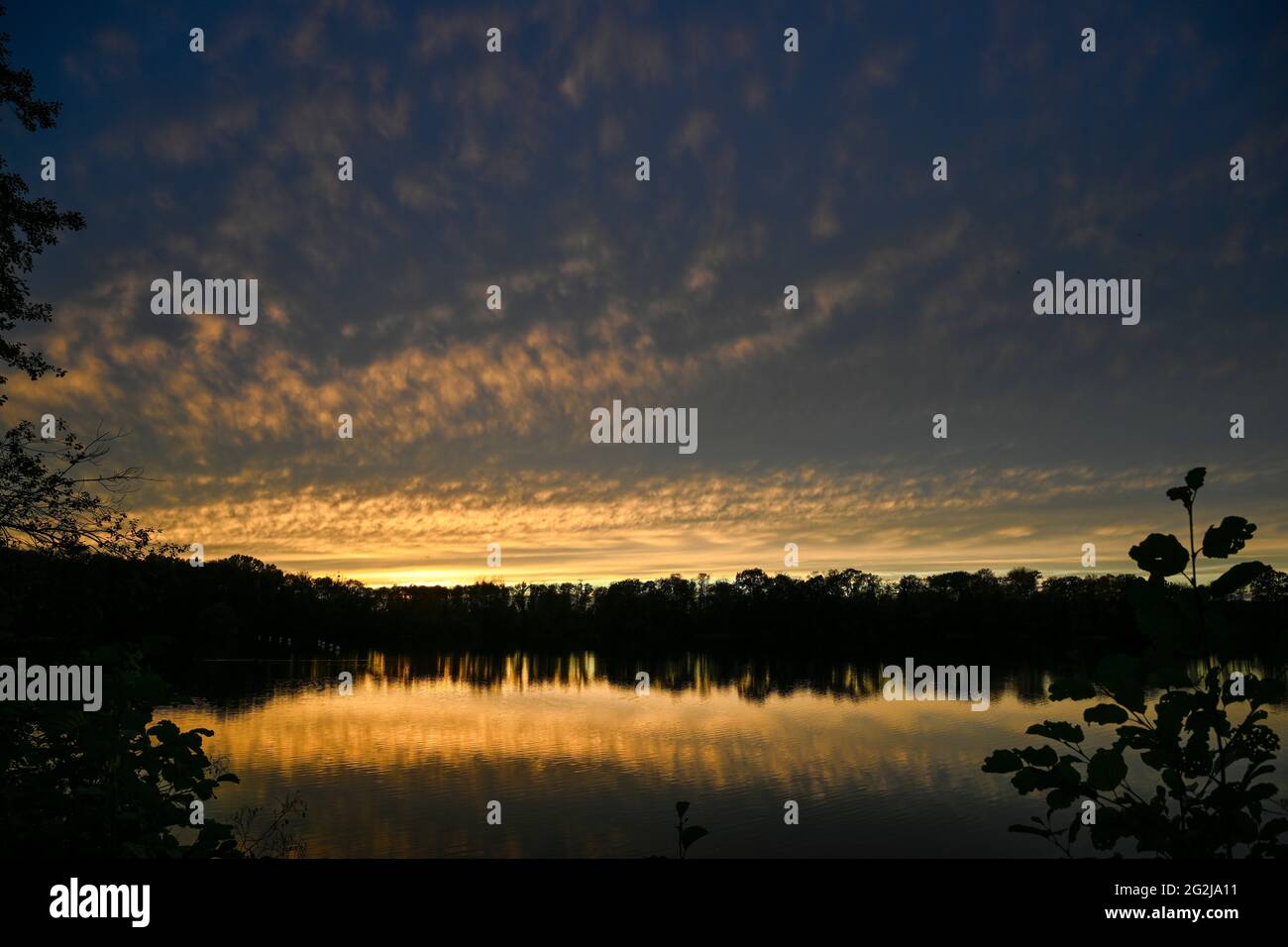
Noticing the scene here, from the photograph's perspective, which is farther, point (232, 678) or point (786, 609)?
point (786, 609)

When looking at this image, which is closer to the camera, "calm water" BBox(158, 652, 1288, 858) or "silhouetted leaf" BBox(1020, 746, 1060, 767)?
"silhouetted leaf" BBox(1020, 746, 1060, 767)

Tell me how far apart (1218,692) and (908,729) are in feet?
177

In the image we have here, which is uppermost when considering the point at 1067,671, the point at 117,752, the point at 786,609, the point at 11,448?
the point at 11,448

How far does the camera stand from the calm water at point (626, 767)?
29.0 m

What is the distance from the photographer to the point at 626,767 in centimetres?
4144

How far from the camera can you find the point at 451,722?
56531 millimetres

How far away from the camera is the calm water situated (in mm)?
28969

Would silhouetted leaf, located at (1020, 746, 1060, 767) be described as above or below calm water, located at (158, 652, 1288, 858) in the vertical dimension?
above

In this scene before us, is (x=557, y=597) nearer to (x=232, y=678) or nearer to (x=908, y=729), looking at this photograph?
(x=232, y=678)

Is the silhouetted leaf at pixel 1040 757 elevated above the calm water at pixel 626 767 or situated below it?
above

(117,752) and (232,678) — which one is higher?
(117,752)

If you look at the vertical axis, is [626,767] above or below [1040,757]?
below

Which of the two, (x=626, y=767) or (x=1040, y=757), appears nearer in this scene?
(x=1040, y=757)
